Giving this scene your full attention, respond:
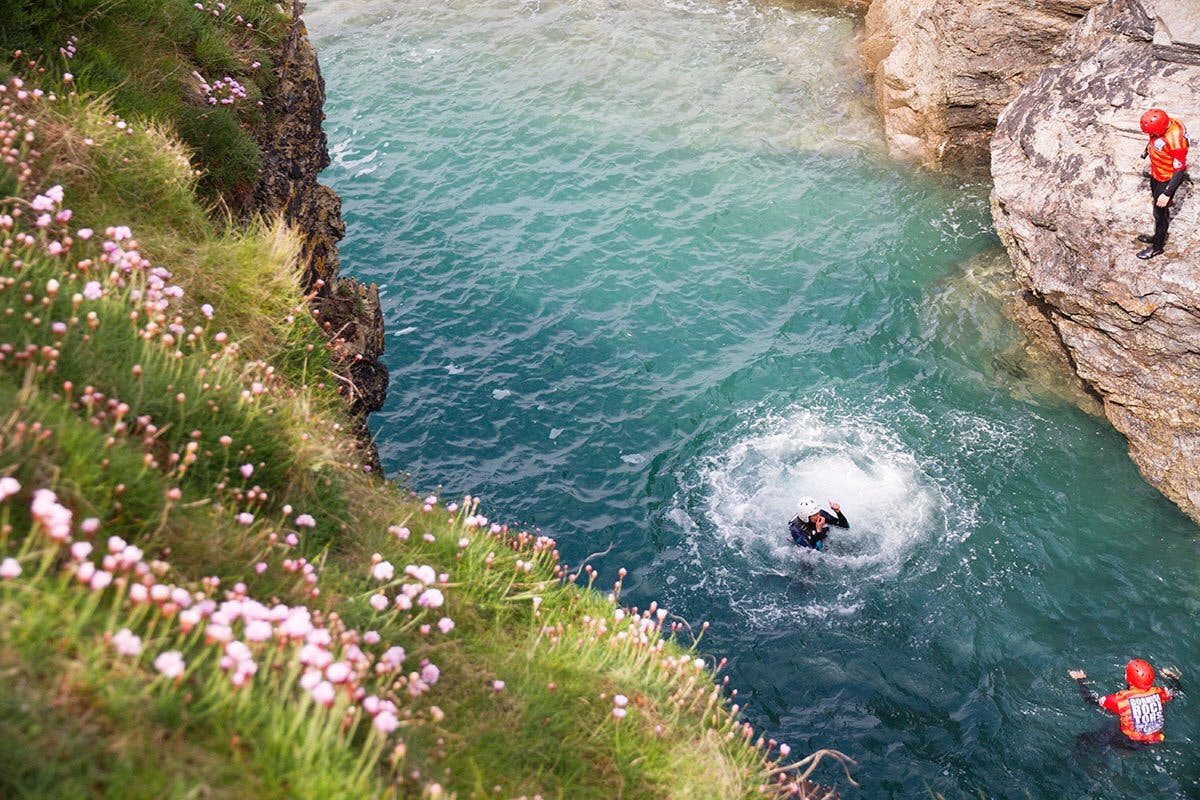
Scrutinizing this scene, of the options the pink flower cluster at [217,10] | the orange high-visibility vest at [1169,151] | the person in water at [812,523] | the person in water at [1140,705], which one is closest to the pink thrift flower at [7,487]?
the pink flower cluster at [217,10]

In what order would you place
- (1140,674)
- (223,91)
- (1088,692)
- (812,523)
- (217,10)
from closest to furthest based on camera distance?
(223,91), (1140,674), (1088,692), (217,10), (812,523)

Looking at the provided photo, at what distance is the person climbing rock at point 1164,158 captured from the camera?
14.5 metres

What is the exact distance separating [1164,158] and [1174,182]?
416 millimetres

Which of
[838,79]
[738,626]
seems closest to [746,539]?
[738,626]

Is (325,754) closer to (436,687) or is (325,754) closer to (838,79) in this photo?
(436,687)

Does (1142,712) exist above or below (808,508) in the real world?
below

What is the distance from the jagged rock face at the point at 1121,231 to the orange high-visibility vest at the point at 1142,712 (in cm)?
487

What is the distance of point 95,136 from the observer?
29.7ft

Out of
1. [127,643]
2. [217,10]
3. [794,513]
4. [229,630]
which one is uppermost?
[217,10]

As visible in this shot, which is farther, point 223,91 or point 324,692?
point 223,91

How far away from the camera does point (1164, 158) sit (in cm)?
1464

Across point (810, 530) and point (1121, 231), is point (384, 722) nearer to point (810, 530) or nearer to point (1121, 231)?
point (810, 530)

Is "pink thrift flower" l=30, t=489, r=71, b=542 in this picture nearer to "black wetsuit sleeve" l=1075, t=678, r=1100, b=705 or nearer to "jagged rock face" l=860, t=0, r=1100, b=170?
"black wetsuit sleeve" l=1075, t=678, r=1100, b=705

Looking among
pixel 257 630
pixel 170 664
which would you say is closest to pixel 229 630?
pixel 257 630
